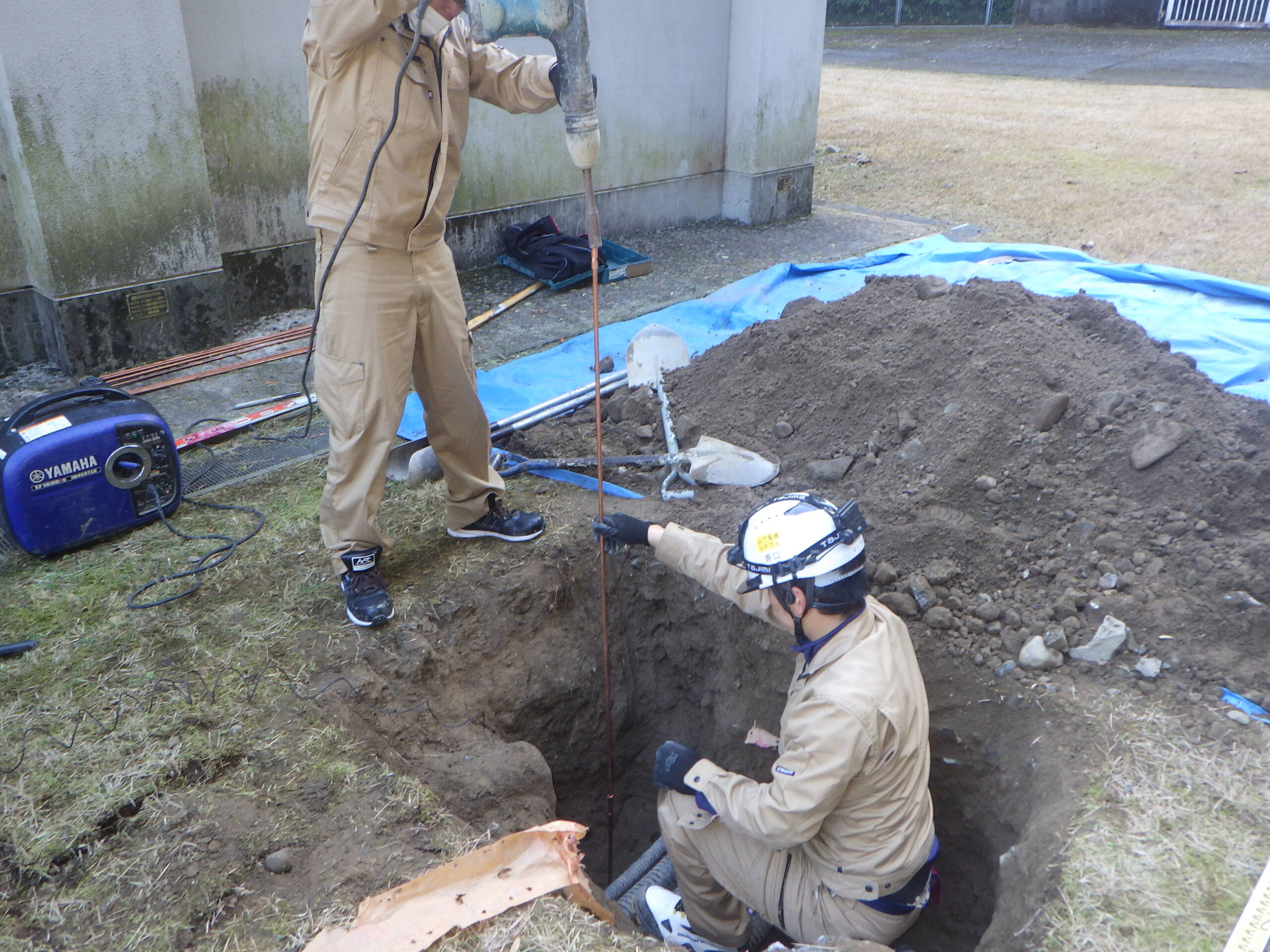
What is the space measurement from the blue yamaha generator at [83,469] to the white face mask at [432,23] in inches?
75.0

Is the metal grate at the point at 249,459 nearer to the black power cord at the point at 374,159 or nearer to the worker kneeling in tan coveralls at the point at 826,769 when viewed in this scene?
the black power cord at the point at 374,159

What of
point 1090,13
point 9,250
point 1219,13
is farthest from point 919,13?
point 9,250

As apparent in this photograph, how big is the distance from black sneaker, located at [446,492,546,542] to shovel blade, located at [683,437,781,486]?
2.55 ft

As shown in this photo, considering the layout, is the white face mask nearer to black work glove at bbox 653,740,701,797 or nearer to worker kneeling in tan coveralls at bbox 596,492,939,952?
worker kneeling in tan coveralls at bbox 596,492,939,952

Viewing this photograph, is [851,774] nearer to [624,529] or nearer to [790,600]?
[790,600]

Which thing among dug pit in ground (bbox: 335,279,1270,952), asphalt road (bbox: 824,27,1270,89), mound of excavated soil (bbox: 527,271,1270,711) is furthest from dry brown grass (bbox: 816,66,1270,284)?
dug pit in ground (bbox: 335,279,1270,952)

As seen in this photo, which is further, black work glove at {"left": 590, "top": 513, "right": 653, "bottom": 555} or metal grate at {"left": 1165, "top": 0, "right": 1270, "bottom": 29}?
metal grate at {"left": 1165, "top": 0, "right": 1270, "bottom": 29}

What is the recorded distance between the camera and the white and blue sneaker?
2.91 m

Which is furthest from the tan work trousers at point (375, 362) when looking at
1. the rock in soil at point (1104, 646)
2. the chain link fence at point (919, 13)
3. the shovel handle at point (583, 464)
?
the chain link fence at point (919, 13)

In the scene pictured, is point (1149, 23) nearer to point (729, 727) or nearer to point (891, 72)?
point (891, 72)

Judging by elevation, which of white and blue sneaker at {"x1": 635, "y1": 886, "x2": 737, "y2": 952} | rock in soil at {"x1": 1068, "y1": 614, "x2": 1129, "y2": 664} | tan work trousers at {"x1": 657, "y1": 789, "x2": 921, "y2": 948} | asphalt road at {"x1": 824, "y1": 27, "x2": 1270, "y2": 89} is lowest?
white and blue sneaker at {"x1": 635, "y1": 886, "x2": 737, "y2": 952}

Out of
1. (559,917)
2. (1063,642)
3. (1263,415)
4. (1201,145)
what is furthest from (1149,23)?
(559,917)

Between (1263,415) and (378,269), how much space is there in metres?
3.42

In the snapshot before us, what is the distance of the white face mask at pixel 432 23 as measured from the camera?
2820mm
